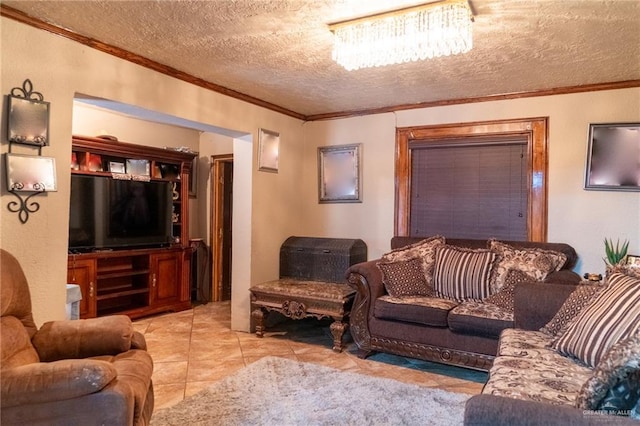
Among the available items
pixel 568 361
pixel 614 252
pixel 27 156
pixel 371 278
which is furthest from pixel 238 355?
pixel 614 252

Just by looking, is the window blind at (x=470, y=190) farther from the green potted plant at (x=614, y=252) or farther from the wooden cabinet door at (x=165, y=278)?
Result: the wooden cabinet door at (x=165, y=278)

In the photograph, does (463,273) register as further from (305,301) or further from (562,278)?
(305,301)

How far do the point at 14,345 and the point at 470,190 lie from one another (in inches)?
143

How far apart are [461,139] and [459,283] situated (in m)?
1.44

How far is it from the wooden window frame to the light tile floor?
139cm

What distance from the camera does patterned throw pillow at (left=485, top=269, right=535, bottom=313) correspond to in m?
3.04

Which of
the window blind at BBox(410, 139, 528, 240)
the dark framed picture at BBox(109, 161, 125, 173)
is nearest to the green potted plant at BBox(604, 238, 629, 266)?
the window blind at BBox(410, 139, 528, 240)

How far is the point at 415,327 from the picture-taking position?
3133 mm

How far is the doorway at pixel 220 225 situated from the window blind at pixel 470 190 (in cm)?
270

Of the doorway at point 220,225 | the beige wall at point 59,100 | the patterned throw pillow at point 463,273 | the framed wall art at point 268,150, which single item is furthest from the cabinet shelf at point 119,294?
the patterned throw pillow at point 463,273

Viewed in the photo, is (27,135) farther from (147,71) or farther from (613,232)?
(613,232)

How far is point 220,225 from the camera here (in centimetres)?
563

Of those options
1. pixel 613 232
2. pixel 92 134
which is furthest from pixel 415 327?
pixel 92 134

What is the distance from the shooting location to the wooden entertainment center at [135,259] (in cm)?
407
